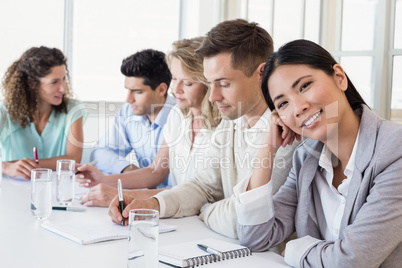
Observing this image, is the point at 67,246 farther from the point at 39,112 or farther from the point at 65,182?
the point at 39,112

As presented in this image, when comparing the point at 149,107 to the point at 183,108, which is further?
the point at 149,107

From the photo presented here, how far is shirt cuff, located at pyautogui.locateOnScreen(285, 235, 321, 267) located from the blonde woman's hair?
1.02 meters

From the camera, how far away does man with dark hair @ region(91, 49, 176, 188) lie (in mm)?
3029

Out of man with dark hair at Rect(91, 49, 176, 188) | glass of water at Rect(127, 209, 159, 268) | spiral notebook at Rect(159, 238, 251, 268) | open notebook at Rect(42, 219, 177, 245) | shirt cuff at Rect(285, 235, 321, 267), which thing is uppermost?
man with dark hair at Rect(91, 49, 176, 188)

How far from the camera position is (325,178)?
1.45 meters

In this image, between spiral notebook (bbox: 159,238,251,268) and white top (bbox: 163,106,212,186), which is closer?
spiral notebook (bbox: 159,238,251,268)

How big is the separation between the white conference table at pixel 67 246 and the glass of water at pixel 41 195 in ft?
0.12

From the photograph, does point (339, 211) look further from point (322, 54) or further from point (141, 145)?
point (141, 145)

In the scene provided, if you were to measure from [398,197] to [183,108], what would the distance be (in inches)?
60.5

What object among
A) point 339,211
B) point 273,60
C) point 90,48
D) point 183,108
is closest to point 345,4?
point 183,108

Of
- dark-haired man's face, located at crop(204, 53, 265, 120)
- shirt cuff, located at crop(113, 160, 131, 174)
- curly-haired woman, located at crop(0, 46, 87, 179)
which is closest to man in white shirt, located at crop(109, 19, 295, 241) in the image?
dark-haired man's face, located at crop(204, 53, 265, 120)

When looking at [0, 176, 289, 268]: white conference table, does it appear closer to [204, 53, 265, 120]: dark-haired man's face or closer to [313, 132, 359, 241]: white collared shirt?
[313, 132, 359, 241]: white collared shirt

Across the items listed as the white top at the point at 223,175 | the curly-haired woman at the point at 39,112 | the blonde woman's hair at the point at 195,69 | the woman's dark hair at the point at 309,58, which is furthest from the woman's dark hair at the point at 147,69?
the woman's dark hair at the point at 309,58

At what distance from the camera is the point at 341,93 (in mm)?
1363
